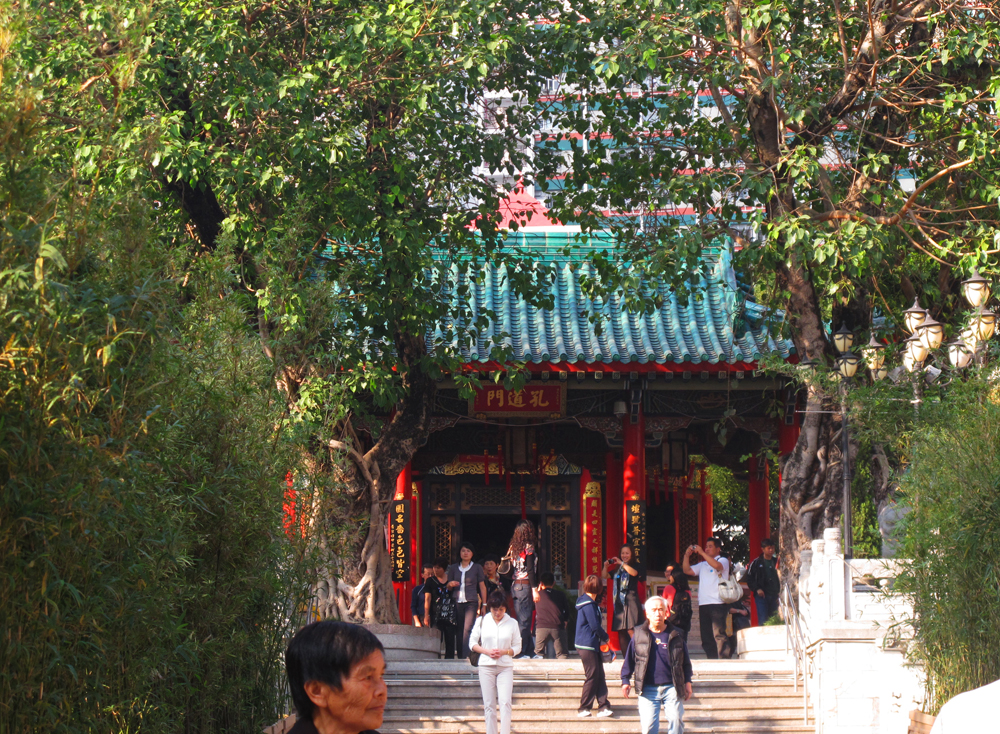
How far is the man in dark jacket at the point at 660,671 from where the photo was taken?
7.02 metres

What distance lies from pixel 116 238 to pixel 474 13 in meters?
4.79

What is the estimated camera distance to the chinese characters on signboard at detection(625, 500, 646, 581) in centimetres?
1228

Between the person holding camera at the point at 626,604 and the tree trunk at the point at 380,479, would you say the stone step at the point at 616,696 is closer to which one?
the person holding camera at the point at 626,604

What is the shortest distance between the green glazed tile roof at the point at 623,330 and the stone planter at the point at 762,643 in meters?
2.75

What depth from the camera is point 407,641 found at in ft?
34.9

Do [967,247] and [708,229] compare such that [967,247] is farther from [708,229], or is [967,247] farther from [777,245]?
[708,229]

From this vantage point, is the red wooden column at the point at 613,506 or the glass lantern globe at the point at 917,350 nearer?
the glass lantern globe at the point at 917,350

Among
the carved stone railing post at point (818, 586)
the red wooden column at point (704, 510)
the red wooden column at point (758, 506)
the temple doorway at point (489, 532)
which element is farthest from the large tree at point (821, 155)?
the temple doorway at point (489, 532)

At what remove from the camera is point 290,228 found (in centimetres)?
777

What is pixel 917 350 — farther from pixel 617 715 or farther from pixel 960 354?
pixel 617 715

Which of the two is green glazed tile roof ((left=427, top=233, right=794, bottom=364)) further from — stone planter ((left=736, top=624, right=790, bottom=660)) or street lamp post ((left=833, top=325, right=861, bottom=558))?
stone planter ((left=736, top=624, right=790, bottom=660))

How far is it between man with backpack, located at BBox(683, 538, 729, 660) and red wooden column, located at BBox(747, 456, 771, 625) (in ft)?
10.1

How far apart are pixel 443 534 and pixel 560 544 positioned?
151cm

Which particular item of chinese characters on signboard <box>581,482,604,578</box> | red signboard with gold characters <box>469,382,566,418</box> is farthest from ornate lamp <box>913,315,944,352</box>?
chinese characters on signboard <box>581,482,604,578</box>
